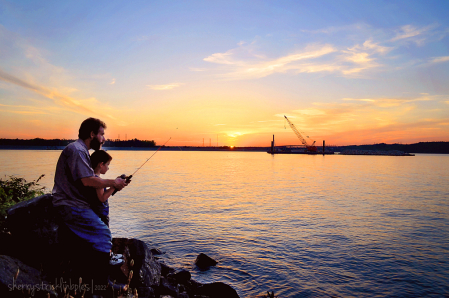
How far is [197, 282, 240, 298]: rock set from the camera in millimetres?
7820

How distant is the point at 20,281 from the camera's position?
15.3 ft

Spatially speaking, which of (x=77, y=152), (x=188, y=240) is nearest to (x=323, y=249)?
(x=188, y=240)

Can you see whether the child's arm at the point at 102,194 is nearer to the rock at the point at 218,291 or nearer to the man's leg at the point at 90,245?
the man's leg at the point at 90,245

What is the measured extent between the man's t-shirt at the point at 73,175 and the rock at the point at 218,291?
450 cm

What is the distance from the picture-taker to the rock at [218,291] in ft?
25.7

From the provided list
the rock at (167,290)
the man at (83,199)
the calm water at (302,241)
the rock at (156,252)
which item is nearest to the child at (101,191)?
the man at (83,199)

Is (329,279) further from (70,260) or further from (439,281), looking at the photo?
(70,260)

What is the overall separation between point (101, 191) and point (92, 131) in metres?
1.08

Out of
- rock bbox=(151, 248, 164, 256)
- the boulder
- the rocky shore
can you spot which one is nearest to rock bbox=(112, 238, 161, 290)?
the boulder

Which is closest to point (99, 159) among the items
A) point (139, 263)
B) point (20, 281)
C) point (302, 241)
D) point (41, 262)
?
point (41, 262)

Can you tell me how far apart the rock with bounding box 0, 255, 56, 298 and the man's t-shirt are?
3.99ft

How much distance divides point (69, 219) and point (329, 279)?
28.1 ft

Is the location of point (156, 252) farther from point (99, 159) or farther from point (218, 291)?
point (99, 159)

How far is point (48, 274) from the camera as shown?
532 centimetres
